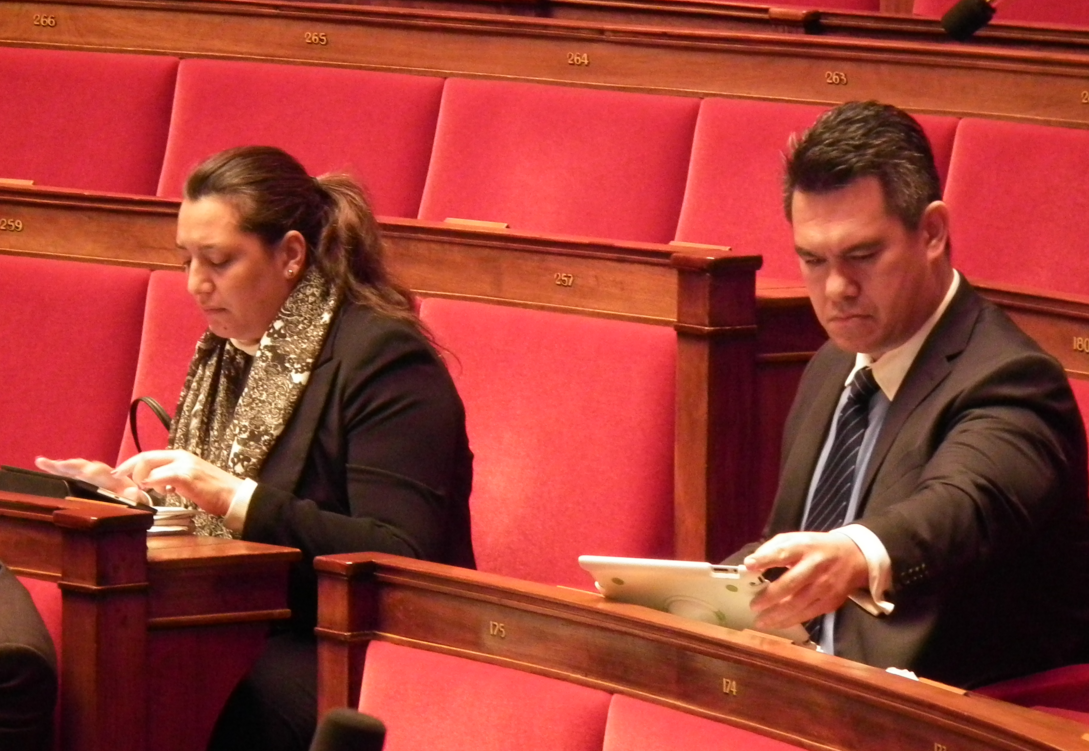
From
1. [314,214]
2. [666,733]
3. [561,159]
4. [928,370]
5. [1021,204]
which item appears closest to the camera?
[666,733]

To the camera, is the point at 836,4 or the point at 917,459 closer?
the point at 917,459

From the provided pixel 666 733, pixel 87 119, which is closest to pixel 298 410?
pixel 666 733

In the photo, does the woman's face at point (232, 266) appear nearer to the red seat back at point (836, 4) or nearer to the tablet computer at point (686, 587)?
the tablet computer at point (686, 587)

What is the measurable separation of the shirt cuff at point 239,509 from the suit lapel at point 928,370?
25 centimetres

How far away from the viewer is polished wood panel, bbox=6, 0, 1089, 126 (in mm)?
912

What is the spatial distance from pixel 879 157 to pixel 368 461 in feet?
0.81

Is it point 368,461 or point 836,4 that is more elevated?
point 836,4

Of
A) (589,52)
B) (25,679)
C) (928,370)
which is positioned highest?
(589,52)

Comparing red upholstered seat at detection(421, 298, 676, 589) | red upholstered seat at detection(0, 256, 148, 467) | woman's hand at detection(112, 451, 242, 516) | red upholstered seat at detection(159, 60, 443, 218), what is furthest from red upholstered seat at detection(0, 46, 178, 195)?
woman's hand at detection(112, 451, 242, 516)

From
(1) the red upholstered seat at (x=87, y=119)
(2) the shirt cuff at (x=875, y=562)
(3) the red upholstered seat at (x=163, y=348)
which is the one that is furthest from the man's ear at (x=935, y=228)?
(1) the red upholstered seat at (x=87, y=119)

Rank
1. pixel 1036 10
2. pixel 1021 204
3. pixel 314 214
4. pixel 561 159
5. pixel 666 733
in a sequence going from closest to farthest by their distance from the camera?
pixel 666 733 < pixel 314 214 < pixel 1021 204 < pixel 561 159 < pixel 1036 10

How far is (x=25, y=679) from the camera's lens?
557 mm

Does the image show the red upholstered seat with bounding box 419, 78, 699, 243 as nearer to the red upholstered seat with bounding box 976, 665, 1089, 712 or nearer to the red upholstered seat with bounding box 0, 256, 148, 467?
the red upholstered seat with bounding box 0, 256, 148, 467

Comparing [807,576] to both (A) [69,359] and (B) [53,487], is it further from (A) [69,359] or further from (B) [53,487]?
(A) [69,359]
